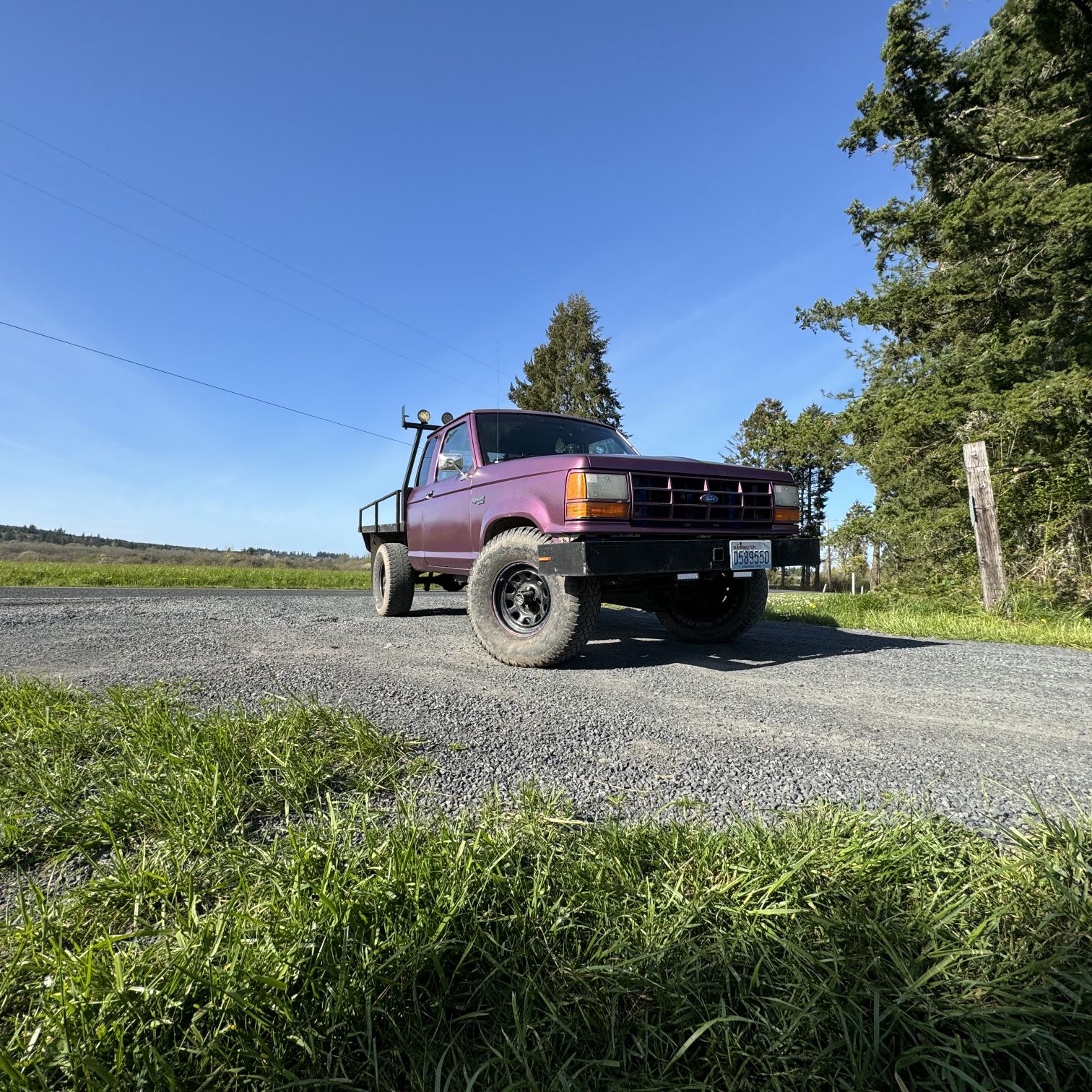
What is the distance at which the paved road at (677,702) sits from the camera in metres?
1.92

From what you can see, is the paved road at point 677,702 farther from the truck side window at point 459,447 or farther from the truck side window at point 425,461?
the truck side window at point 425,461

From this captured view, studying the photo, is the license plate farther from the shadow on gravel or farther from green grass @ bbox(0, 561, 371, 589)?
green grass @ bbox(0, 561, 371, 589)

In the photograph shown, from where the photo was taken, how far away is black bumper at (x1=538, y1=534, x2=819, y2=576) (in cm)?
357

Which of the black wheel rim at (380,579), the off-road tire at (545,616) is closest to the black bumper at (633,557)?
the off-road tire at (545,616)

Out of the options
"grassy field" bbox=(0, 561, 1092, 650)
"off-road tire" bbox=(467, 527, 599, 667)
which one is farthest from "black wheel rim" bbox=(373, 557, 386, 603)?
"grassy field" bbox=(0, 561, 1092, 650)

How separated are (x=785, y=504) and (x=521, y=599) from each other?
2327 mm

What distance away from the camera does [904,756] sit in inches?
85.3

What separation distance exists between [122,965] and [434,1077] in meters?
0.59

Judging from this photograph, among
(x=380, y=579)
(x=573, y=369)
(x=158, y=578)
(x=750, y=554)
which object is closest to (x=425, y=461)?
(x=380, y=579)

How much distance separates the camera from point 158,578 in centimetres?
1673

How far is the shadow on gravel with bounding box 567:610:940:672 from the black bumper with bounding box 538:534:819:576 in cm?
71

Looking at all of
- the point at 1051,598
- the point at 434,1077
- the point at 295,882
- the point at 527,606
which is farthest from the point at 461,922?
the point at 1051,598

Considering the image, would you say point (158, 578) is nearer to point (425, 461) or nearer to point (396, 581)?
point (396, 581)

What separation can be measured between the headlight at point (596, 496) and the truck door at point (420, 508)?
8.82 feet
